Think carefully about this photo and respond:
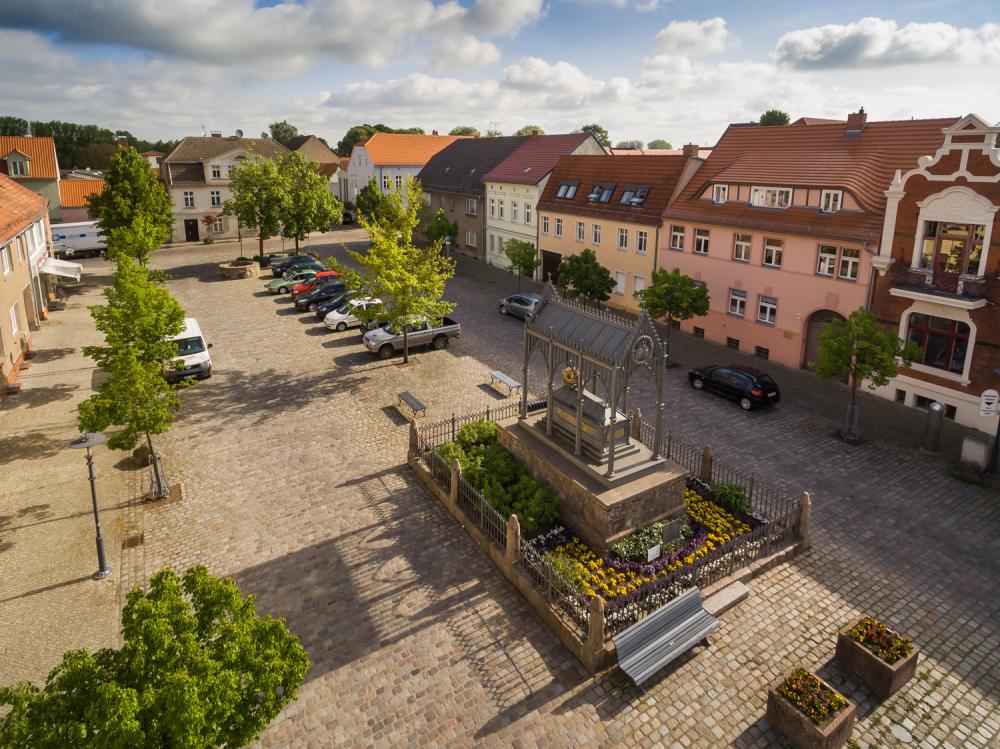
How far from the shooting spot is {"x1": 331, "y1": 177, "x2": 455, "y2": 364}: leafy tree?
27094mm

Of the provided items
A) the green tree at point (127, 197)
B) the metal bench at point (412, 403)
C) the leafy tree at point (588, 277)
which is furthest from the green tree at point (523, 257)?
the green tree at point (127, 197)

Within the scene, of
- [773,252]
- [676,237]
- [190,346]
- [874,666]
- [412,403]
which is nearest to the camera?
[874,666]

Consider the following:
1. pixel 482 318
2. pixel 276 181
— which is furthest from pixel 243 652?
pixel 276 181

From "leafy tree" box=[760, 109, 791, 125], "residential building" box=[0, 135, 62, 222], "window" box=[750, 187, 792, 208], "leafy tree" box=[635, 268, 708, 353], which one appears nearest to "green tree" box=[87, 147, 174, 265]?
"residential building" box=[0, 135, 62, 222]

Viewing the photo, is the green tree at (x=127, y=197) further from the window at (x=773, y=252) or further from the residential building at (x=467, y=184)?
the window at (x=773, y=252)

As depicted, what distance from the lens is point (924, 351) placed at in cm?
2425

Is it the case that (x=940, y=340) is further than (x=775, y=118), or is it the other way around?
(x=775, y=118)

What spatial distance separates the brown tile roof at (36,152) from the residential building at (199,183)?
28.4ft

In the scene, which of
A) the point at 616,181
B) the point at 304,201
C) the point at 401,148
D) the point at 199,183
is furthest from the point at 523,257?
the point at 401,148

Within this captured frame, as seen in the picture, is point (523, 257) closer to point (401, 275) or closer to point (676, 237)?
point (676, 237)

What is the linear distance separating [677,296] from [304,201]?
31.5m

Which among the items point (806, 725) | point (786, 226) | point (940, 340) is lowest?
point (806, 725)

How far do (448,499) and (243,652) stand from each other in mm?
9453

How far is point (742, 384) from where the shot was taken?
81.7 feet
